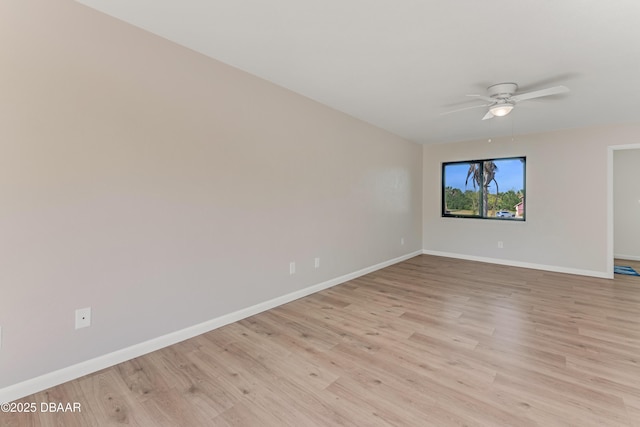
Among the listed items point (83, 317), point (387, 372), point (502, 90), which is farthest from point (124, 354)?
point (502, 90)

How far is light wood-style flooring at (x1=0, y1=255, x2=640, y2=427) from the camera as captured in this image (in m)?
1.54

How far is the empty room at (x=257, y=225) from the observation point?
5.34ft

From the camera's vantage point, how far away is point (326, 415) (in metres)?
1.54

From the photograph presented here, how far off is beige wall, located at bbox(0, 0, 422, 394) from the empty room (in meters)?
0.01

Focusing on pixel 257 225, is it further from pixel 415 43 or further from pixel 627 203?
pixel 627 203

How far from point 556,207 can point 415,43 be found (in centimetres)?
426

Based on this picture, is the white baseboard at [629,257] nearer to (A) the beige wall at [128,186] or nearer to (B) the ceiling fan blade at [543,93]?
(B) the ceiling fan blade at [543,93]

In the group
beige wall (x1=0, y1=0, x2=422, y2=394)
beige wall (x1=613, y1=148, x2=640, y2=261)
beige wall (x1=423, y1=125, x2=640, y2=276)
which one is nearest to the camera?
beige wall (x1=0, y1=0, x2=422, y2=394)

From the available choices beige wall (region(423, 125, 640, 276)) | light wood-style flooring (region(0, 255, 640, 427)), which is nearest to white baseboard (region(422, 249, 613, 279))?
beige wall (region(423, 125, 640, 276))

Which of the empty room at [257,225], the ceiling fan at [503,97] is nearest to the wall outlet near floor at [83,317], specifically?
the empty room at [257,225]

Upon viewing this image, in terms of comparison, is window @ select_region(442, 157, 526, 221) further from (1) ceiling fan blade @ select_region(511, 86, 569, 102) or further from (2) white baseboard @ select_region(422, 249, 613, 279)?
(1) ceiling fan blade @ select_region(511, 86, 569, 102)

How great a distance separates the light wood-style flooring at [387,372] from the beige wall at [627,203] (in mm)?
3496

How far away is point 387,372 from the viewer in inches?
76.0

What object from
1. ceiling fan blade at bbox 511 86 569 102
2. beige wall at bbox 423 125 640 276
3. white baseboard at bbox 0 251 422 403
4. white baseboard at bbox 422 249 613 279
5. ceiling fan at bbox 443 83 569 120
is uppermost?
ceiling fan at bbox 443 83 569 120
